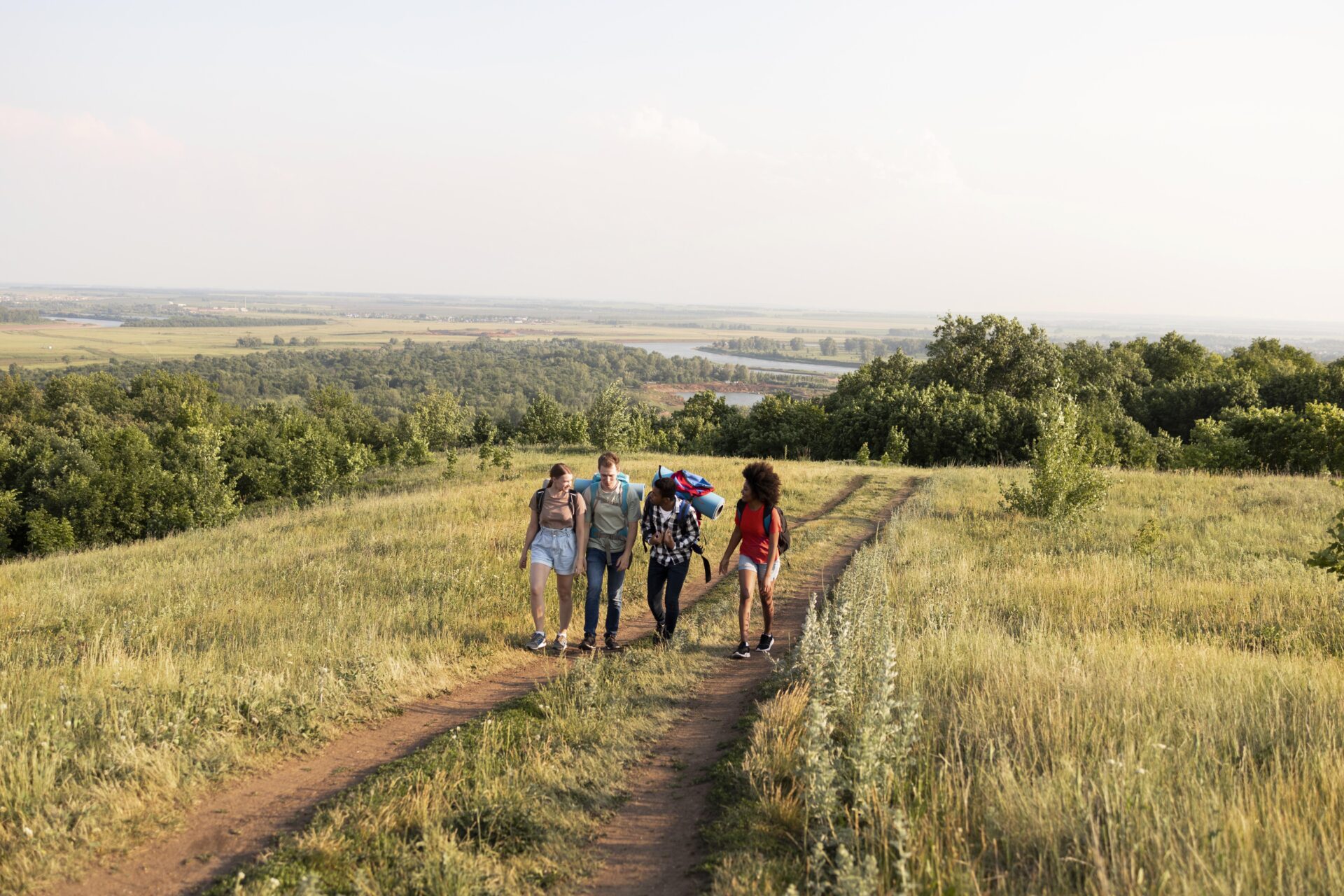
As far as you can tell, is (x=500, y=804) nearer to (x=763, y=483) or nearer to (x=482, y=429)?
(x=763, y=483)

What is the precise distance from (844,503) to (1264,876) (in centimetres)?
1756

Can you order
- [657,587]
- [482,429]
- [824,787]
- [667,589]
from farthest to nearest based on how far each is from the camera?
[482,429]
[657,587]
[667,589]
[824,787]

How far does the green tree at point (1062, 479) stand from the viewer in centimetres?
1675

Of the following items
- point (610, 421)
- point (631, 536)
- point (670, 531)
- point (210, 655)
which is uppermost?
point (670, 531)

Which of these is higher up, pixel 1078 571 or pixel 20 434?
pixel 1078 571

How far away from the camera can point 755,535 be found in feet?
27.2

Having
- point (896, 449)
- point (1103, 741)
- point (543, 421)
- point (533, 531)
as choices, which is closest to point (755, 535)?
point (533, 531)

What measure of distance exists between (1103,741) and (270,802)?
5.64m

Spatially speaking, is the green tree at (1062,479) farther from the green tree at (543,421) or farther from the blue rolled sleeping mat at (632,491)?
the green tree at (543,421)

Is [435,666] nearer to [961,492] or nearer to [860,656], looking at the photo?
[860,656]

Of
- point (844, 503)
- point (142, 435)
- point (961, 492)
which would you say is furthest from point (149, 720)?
point (142, 435)

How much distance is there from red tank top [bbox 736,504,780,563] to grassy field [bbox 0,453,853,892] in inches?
114

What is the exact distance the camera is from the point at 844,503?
20.9m

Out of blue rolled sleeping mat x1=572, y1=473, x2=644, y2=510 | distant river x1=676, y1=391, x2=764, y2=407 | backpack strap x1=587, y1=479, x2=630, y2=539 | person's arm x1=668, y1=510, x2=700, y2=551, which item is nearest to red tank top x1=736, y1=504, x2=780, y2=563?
person's arm x1=668, y1=510, x2=700, y2=551
